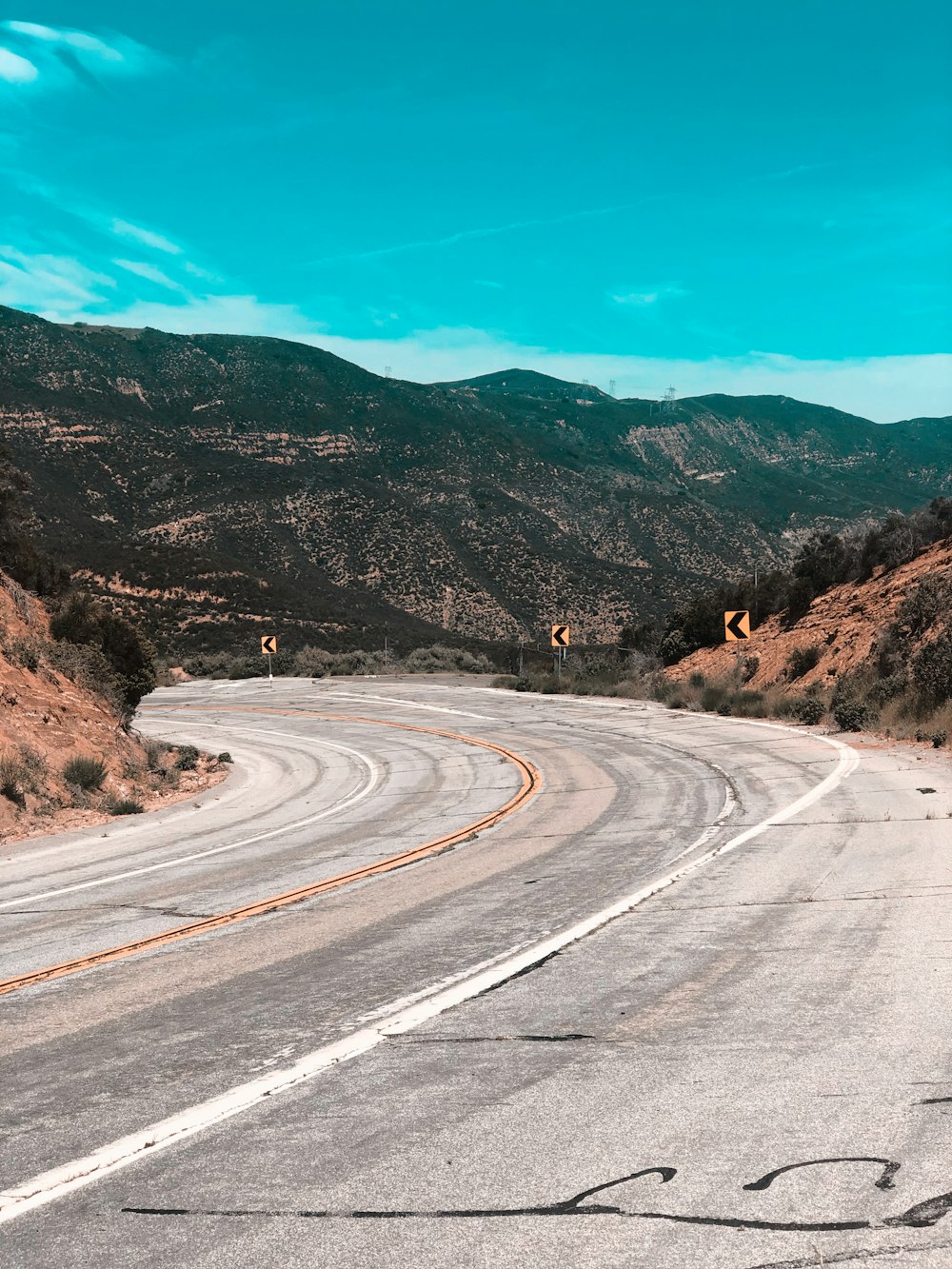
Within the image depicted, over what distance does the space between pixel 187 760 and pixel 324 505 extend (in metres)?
87.1

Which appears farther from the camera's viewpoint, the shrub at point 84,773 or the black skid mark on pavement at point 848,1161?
the shrub at point 84,773

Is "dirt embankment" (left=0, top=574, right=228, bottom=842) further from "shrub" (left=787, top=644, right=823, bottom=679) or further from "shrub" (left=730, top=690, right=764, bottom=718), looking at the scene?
"shrub" (left=787, top=644, right=823, bottom=679)

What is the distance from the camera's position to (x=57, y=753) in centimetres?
1700

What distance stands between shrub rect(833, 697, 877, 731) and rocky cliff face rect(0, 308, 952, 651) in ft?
187

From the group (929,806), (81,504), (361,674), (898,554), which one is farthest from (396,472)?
(929,806)

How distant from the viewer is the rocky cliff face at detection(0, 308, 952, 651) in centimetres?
8381

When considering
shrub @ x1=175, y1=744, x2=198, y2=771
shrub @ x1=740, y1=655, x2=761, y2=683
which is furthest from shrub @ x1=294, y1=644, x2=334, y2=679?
shrub @ x1=175, y1=744, x2=198, y2=771

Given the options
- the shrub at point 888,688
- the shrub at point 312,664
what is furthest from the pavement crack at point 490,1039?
the shrub at point 312,664

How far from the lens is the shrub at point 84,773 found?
650 inches

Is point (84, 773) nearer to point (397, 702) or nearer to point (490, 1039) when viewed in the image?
point (490, 1039)

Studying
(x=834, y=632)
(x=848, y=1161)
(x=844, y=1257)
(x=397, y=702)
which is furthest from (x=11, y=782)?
(x=834, y=632)

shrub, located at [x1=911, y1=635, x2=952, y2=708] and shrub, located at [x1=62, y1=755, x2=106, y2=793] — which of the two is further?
shrub, located at [x1=911, y1=635, x2=952, y2=708]

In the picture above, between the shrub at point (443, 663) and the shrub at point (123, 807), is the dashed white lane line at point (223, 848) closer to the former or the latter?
the shrub at point (123, 807)

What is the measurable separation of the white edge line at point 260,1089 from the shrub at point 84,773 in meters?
11.4
